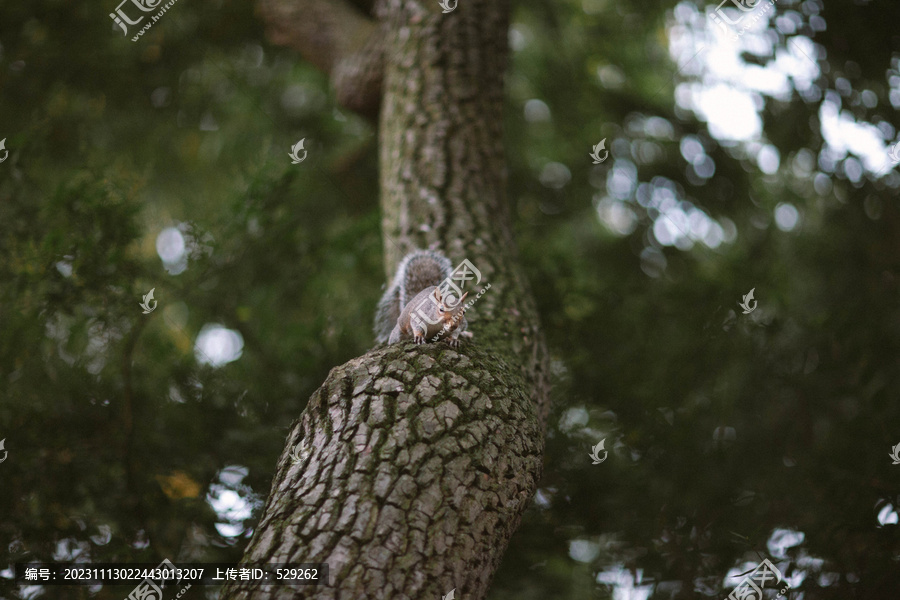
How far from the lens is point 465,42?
298 cm

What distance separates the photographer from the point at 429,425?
64.9 inches

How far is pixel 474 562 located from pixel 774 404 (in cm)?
292

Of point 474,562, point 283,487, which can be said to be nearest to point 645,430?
point 474,562

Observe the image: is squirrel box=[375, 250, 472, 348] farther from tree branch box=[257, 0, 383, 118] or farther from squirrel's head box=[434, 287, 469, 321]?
tree branch box=[257, 0, 383, 118]

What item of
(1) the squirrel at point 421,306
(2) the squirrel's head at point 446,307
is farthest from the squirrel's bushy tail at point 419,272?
(2) the squirrel's head at point 446,307

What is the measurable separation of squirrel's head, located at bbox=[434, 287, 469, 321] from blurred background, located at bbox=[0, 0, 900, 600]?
1.29 m

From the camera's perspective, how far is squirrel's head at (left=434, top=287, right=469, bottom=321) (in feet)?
6.35

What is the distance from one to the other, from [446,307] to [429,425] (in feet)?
1.42

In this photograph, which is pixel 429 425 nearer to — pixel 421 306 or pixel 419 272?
pixel 421 306

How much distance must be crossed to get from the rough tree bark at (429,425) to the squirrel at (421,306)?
0.09m

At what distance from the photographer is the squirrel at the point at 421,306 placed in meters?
1.98

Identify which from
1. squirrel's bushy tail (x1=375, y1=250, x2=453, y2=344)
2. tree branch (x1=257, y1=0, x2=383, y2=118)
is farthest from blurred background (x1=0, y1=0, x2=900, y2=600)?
squirrel's bushy tail (x1=375, y1=250, x2=453, y2=344)

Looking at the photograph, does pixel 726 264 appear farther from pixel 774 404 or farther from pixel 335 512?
pixel 335 512

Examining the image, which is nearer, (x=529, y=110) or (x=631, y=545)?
(x=631, y=545)
